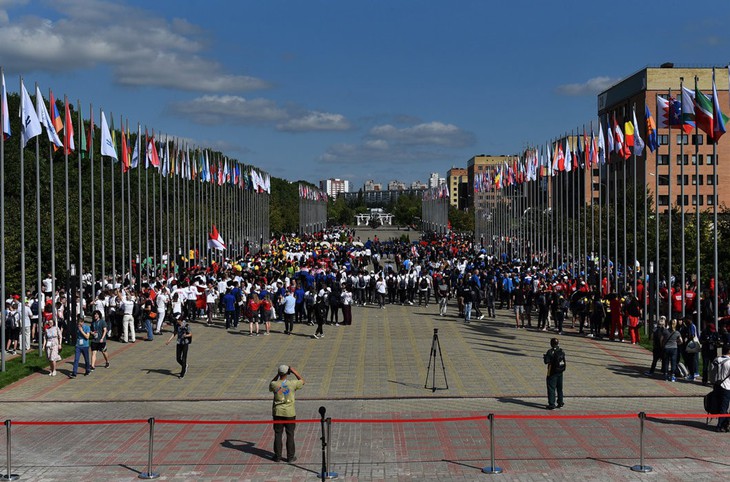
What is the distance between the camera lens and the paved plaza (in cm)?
1321

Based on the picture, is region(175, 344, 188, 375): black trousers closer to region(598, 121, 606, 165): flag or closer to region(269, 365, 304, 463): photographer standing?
region(269, 365, 304, 463): photographer standing

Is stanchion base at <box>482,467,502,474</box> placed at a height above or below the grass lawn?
below

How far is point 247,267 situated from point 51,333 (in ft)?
93.3

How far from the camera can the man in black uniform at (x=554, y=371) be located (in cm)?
1691

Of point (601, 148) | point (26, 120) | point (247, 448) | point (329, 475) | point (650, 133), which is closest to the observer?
point (329, 475)

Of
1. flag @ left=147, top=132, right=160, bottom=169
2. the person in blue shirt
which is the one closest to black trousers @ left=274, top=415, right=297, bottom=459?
the person in blue shirt

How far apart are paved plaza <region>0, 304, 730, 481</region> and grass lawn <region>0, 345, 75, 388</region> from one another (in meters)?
0.44

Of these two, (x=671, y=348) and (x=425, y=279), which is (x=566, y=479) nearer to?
(x=671, y=348)

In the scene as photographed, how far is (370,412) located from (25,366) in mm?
10809

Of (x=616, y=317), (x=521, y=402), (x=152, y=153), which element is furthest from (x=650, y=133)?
(x=152, y=153)

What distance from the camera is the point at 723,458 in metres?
13.4

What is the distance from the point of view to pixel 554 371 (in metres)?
17.0

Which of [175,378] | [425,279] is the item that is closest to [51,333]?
[175,378]

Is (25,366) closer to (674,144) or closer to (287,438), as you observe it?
(287,438)
